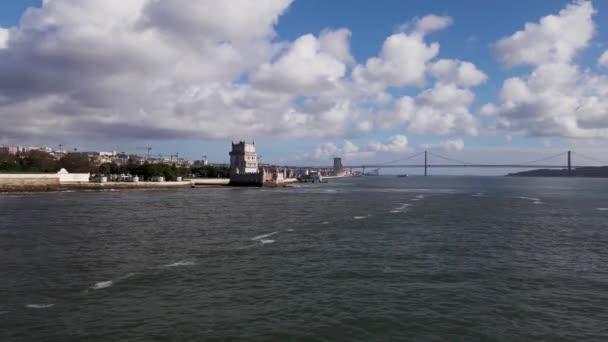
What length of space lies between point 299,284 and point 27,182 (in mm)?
76098

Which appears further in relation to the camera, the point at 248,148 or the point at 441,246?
the point at 248,148

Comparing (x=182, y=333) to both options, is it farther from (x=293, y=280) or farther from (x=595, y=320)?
(x=595, y=320)

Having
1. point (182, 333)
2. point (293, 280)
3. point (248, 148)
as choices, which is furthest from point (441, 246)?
point (248, 148)

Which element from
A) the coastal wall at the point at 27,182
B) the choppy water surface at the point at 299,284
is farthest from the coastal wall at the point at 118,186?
the choppy water surface at the point at 299,284

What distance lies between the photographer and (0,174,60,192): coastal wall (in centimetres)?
7556

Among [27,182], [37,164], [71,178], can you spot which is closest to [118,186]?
[71,178]

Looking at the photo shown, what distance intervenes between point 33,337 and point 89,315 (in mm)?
1641

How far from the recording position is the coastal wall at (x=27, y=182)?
248 feet

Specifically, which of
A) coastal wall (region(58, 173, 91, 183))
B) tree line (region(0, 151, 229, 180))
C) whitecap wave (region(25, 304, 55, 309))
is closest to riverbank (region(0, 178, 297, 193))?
coastal wall (region(58, 173, 91, 183))

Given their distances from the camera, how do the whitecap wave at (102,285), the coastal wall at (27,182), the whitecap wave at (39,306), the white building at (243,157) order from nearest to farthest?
1. the whitecap wave at (39,306)
2. the whitecap wave at (102,285)
3. the coastal wall at (27,182)
4. the white building at (243,157)

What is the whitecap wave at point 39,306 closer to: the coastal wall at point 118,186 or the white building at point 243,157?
the coastal wall at point 118,186

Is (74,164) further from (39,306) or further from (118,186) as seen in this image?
(39,306)

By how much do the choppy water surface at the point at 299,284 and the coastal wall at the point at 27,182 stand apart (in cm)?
5218

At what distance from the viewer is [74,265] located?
18.8 meters
